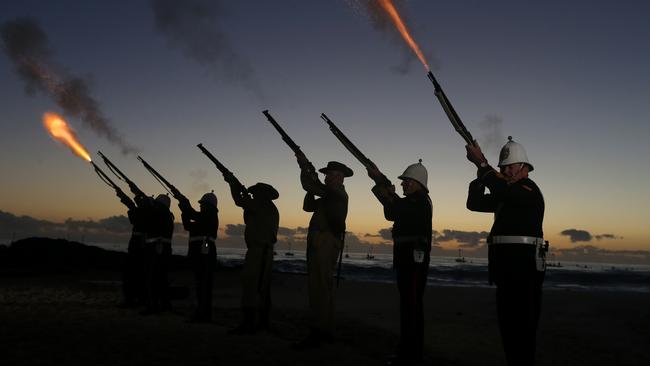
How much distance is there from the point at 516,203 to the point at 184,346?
511cm

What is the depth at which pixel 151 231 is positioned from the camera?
1116 centimetres

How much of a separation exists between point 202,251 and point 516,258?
6567mm

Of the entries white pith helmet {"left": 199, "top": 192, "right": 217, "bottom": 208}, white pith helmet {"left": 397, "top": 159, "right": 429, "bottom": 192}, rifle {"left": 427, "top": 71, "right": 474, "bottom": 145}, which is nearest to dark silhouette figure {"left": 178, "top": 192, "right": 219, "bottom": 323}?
white pith helmet {"left": 199, "top": 192, "right": 217, "bottom": 208}

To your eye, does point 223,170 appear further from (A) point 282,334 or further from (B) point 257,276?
(A) point 282,334

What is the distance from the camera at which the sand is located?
21.4 ft

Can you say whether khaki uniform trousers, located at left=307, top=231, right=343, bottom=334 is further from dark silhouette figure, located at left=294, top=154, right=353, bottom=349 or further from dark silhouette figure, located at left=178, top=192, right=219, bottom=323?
dark silhouette figure, located at left=178, top=192, right=219, bottom=323

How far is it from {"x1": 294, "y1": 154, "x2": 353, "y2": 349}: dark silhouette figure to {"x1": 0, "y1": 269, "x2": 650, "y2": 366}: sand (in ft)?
1.32

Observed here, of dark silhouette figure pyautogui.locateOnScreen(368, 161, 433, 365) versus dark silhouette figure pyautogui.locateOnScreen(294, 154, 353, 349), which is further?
dark silhouette figure pyautogui.locateOnScreen(294, 154, 353, 349)

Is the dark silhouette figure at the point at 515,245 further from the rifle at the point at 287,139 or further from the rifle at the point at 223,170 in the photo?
the rifle at the point at 223,170

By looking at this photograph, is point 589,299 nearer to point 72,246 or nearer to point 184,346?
point 184,346

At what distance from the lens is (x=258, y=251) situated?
29.1ft

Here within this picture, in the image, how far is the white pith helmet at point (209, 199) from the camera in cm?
1045

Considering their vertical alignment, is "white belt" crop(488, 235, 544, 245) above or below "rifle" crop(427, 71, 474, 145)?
below

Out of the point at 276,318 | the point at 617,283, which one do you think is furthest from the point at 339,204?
the point at 617,283
